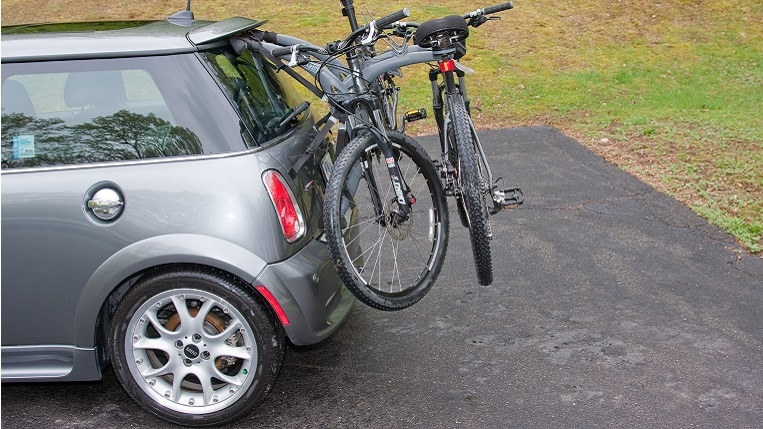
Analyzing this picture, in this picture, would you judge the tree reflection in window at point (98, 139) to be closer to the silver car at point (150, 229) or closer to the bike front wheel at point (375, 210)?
the silver car at point (150, 229)

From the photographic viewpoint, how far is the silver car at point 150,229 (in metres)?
3.64

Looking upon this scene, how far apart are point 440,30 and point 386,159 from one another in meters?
0.70

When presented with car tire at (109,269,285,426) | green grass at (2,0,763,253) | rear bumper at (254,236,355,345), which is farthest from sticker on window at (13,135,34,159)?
green grass at (2,0,763,253)

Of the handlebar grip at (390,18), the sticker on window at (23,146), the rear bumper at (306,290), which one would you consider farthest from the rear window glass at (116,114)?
the handlebar grip at (390,18)

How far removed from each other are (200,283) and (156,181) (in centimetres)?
50

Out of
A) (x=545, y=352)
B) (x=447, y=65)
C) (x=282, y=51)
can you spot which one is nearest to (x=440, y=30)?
(x=447, y=65)

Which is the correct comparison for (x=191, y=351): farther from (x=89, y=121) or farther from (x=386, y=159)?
(x=386, y=159)

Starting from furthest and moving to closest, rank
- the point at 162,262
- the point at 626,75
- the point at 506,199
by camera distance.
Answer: the point at 626,75 → the point at 506,199 → the point at 162,262

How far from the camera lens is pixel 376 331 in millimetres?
4816

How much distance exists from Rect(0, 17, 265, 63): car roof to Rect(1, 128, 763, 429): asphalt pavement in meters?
1.74

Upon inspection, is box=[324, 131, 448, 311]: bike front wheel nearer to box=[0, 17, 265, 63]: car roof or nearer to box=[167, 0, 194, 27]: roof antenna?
box=[0, 17, 265, 63]: car roof

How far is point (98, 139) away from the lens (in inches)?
148

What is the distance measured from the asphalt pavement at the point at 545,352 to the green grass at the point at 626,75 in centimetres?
116

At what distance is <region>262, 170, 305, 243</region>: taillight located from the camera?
12.2 feet
